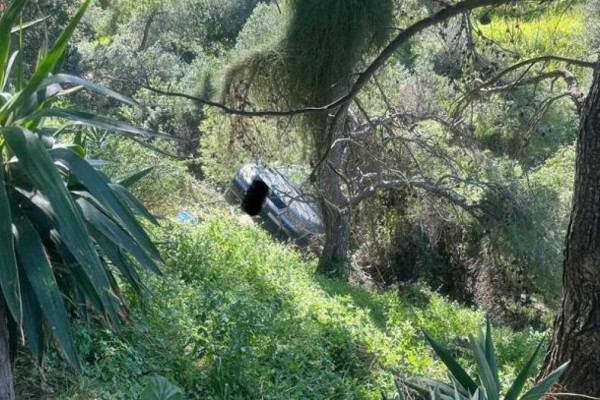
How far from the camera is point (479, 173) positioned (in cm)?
1236

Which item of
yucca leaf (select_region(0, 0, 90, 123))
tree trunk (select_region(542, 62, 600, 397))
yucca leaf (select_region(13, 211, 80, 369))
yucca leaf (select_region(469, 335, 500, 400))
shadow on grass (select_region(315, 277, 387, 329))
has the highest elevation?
tree trunk (select_region(542, 62, 600, 397))

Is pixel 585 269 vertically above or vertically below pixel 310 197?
above

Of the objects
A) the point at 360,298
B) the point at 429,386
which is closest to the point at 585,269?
the point at 429,386

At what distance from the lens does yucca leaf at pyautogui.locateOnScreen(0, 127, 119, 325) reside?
8.81ft

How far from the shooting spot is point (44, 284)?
284 cm

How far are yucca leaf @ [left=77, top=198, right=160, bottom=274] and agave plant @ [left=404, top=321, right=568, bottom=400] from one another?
1633mm

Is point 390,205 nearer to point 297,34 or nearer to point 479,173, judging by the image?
point 479,173

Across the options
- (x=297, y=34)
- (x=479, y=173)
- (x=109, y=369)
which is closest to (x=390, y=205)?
(x=479, y=173)

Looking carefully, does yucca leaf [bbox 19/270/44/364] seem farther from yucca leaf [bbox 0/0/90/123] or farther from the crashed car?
the crashed car

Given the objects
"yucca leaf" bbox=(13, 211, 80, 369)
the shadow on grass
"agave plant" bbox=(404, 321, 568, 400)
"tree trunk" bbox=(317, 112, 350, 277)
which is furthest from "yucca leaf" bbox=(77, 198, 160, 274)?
"tree trunk" bbox=(317, 112, 350, 277)

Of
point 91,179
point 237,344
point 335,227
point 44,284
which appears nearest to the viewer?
point 44,284

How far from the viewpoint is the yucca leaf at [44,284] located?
281cm

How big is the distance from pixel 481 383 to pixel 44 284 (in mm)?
2315

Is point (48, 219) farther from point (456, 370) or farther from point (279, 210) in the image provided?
point (279, 210)
